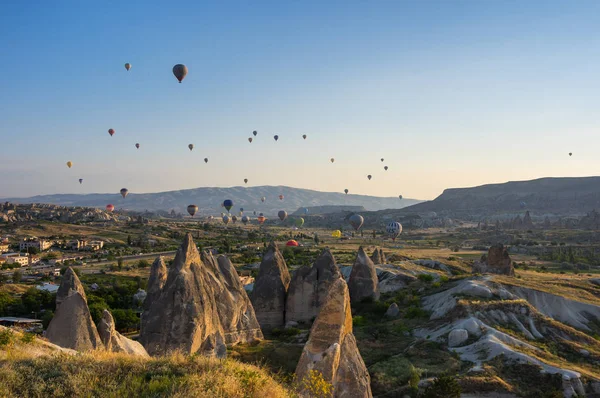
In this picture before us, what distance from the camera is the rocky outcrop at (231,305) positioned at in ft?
65.5

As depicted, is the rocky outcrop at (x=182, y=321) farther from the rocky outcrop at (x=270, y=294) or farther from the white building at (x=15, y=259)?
the white building at (x=15, y=259)

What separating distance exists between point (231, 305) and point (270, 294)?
580 cm

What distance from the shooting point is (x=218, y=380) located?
26.7 ft

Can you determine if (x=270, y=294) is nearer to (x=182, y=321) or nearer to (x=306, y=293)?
(x=306, y=293)

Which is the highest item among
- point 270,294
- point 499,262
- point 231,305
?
point 231,305

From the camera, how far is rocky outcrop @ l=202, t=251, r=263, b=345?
786 inches

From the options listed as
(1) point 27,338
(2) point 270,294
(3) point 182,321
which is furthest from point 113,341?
(2) point 270,294

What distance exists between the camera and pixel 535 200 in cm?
16900

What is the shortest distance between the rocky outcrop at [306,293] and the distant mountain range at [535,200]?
467 ft

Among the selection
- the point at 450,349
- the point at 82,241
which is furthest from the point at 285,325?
the point at 82,241

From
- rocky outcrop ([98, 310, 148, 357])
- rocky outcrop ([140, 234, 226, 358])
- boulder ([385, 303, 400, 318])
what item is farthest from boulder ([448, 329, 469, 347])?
rocky outcrop ([98, 310, 148, 357])

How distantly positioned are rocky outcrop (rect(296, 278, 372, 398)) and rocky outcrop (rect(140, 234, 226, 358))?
3.89m

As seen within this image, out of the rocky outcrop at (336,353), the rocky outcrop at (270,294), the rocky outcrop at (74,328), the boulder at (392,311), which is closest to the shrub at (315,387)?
the rocky outcrop at (336,353)

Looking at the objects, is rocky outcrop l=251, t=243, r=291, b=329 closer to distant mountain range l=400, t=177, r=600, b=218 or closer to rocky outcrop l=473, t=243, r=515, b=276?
rocky outcrop l=473, t=243, r=515, b=276
